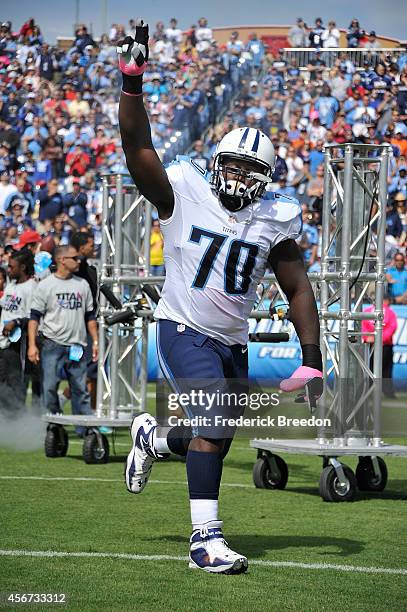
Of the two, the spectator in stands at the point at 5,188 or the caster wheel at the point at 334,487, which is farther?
the spectator in stands at the point at 5,188

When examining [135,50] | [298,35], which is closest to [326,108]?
[298,35]

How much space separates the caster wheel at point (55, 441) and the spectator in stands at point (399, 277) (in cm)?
885

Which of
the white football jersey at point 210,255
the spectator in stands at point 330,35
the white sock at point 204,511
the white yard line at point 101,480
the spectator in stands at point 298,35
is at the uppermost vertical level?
the spectator in stands at point 298,35

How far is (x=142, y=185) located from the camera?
5.76m

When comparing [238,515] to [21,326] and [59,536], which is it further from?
[21,326]

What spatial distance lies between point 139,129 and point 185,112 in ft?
57.7

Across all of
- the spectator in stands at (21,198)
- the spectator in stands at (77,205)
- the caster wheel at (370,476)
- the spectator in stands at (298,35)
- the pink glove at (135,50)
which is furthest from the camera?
the spectator in stands at (21,198)

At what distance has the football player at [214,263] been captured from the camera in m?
5.71

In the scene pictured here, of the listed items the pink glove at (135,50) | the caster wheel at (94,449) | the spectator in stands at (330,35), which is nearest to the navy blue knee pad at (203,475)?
the pink glove at (135,50)

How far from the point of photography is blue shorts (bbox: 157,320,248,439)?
5.72 meters

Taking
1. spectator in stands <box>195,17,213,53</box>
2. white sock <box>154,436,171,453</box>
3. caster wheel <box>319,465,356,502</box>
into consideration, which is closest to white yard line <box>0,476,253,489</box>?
caster wheel <box>319,465,356,502</box>

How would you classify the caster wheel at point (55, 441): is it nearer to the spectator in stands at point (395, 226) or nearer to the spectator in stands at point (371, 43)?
the spectator in stands at point (371, 43)

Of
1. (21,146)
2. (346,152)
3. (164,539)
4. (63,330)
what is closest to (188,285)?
(164,539)

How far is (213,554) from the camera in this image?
550 cm
